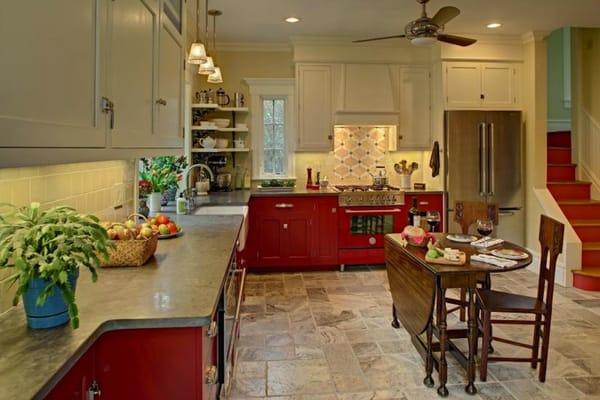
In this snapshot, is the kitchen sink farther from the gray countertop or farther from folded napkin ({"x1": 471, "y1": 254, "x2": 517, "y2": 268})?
folded napkin ({"x1": 471, "y1": 254, "x2": 517, "y2": 268})

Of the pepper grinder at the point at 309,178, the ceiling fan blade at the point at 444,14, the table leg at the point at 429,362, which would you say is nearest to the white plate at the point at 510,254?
the table leg at the point at 429,362

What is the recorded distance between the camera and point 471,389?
2537 millimetres

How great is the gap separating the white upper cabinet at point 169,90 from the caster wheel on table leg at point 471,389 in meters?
2.19

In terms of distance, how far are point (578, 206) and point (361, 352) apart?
3894 millimetres

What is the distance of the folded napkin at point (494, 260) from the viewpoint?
2.42m

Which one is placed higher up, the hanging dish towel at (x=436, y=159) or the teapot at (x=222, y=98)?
the teapot at (x=222, y=98)

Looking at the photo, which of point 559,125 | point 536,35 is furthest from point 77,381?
point 559,125

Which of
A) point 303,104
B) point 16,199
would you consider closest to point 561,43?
point 303,104

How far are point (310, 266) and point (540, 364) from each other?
291cm

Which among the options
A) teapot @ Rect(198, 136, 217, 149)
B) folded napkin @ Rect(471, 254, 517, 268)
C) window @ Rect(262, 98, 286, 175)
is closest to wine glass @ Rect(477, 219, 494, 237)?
folded napkin @ Rect(471, 254, 517, 268)

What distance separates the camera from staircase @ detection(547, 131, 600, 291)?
15.2 ft

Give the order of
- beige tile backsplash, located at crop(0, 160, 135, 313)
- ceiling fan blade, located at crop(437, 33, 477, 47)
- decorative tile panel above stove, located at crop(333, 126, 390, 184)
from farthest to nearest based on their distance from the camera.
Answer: decorative tile panel above stove, located at crop(333, 126, 390, 184)
ceiling fan blade, located at crop(437, 33, 477, 47)
beige tile backsplash, located at crop(0, 160, 135, 313)

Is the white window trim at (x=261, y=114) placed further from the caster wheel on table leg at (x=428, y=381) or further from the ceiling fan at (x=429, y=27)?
the caster wheel on table leg at (x=428, y=381)

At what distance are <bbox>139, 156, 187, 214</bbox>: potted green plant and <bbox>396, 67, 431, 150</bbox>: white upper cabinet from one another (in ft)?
9.86
